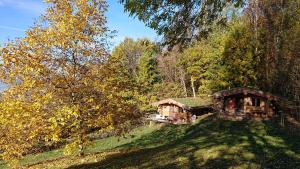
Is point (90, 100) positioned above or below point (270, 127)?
above

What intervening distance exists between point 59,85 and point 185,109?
37.3m

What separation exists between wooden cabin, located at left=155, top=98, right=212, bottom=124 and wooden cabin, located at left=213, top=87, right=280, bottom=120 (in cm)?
669

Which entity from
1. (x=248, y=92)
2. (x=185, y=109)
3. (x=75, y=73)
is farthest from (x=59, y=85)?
(x=185, y=109)

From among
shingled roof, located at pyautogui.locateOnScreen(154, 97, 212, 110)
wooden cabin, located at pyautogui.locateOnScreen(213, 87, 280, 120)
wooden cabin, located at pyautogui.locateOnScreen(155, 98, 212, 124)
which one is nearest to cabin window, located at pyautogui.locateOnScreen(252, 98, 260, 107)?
wooden cabin, located at pyautogui.locateOnScreen(213, 87, 280, 120)

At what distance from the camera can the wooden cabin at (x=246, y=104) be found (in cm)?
4250

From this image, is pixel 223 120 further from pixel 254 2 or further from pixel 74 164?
pixel 74 164

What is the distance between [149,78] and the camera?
259ft

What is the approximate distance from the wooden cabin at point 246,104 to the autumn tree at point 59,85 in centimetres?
2713

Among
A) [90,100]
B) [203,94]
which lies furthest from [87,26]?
[203,94]

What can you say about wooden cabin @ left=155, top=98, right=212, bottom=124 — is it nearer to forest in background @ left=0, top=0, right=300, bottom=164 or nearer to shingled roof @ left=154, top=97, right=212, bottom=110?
shingled roof @ left=154, top=97, right=212, bottom=110

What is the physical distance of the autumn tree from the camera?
55.8 feet

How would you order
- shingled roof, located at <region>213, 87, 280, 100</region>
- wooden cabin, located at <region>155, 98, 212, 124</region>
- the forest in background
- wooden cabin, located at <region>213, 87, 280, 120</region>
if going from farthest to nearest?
wooden cabin, located at <region>155, 98, 212, 124</region> → wooden cabin, located at <region>213, 87, 280, 120</region> → shingled roof, located at <region>213, 87, 280, 100</region> → the forest in background

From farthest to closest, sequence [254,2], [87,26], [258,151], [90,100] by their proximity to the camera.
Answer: [254,2]
[258,151]
[87,26]
[90,100]

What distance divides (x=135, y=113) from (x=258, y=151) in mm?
8228
